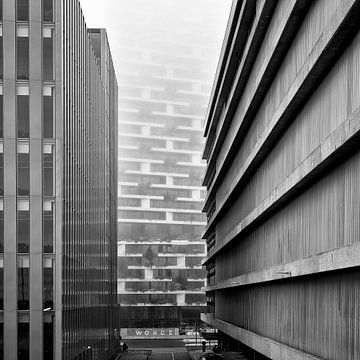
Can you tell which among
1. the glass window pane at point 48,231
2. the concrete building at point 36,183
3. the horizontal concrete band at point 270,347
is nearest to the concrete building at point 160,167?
the horizontal concrete band at point 270,347

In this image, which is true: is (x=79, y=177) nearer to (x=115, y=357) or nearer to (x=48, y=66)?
(x=48, y=66)

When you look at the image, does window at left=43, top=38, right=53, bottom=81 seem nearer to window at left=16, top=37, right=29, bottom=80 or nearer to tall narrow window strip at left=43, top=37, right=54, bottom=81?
tall narrow window strip at left=43, top=37, right=54, bottom=81

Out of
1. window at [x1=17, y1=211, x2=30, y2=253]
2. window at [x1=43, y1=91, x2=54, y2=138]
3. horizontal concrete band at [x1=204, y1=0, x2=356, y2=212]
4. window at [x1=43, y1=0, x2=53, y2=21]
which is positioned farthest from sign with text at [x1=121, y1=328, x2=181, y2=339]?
horizontal concrete band at [x1=204, y1=0, x2=356, y2=212]

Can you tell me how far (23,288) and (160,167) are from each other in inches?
3881

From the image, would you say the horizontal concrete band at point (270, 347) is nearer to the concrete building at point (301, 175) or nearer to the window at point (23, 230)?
the concrete building at point (301, 175)

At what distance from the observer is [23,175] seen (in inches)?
1618

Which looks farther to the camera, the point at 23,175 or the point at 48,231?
the point at 23,175

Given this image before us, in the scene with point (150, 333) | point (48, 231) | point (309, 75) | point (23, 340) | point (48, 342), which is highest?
point (309, 75)

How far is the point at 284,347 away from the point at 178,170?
114 metres

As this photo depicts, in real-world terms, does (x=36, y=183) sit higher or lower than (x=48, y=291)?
higher

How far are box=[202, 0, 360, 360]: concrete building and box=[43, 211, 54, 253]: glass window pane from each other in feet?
32.3

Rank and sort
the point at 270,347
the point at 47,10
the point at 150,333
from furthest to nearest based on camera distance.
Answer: the point at 150,333, the point at 47,10, the point at 270,347

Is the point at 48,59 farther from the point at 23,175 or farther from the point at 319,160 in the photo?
the point at 319,160

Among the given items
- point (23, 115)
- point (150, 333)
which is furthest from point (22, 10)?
point (150, 333)
